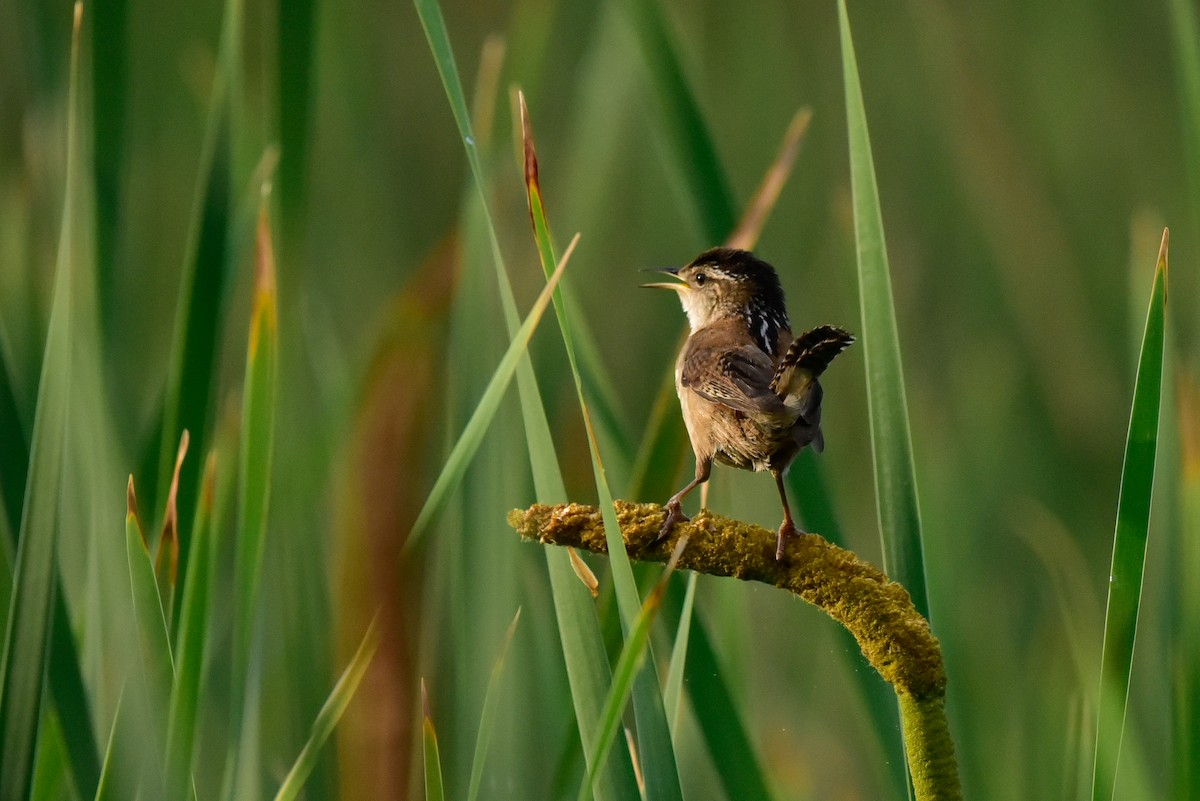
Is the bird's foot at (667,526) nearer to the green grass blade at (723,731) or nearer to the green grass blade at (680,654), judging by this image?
the green grass blade at (680,654)

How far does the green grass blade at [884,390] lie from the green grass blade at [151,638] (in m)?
0.80

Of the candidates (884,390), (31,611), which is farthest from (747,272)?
(31,611)

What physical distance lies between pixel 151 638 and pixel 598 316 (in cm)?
235

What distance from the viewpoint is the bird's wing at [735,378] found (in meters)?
1.76

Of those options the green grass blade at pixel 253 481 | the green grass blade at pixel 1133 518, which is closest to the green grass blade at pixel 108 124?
the green grass blade at pixel 253 481

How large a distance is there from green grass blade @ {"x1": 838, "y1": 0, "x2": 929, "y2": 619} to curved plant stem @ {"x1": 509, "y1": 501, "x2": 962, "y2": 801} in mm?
178

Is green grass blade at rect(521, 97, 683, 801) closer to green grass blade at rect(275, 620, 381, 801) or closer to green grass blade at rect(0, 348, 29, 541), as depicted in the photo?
green grass blade at rect(275, 620, 381, 801)

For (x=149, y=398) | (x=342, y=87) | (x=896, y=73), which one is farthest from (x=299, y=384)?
(x=896, y=73)

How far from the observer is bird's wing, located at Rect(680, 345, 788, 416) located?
5.79ft

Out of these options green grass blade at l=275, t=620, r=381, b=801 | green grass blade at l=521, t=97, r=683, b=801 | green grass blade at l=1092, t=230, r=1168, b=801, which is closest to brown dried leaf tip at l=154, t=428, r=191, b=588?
green grass blade at l=275, t=620, r=381, b=801

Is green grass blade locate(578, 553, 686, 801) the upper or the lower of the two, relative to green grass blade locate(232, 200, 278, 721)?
lower

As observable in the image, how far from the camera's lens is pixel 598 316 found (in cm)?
366

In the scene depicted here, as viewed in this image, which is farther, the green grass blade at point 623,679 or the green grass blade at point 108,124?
the green grass blade at point 108,124

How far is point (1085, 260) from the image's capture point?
410 centimetres
